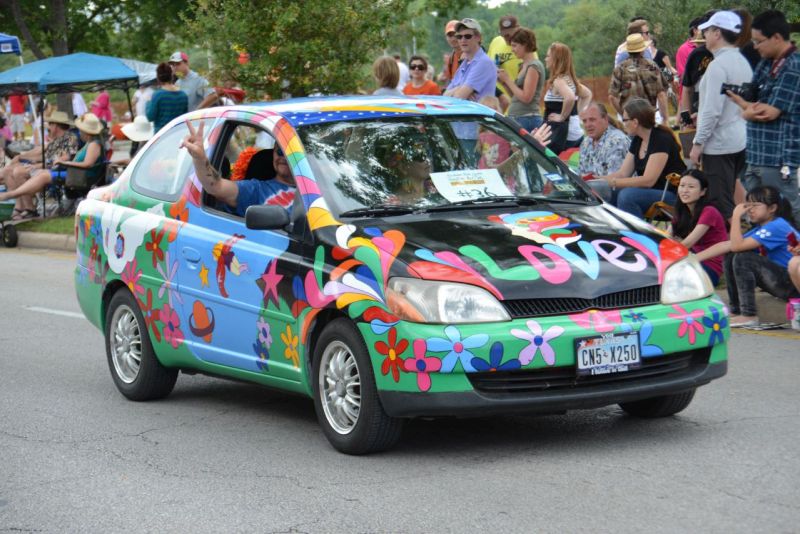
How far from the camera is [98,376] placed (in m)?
9.61

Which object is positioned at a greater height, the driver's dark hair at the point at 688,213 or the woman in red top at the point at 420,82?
the woman in red top at the point at 420,82

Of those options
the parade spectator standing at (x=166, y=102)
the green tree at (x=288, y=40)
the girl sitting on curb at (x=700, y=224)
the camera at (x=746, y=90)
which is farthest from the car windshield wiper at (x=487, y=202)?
the parade spectator standing at (x=166, y=102)

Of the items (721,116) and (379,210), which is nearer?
(379,210)

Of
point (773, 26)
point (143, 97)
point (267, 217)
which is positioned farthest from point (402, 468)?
point (143, 97)

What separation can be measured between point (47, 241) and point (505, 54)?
7.34 metres

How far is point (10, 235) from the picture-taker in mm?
20047

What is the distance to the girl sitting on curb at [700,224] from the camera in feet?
35.7

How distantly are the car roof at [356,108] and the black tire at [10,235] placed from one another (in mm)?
12672

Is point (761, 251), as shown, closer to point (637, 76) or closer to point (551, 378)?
point (637, 76)

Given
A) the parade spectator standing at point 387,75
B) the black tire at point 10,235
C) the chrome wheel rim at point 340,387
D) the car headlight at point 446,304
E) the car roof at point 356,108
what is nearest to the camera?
the car headlight at point 446,304

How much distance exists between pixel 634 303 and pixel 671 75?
1021 centimetres

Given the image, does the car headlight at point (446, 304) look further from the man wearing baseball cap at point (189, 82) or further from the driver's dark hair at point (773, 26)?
the man wearing baseball cap at point (189, 82)

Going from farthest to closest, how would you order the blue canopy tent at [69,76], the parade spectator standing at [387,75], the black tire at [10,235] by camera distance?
the blue canopy tent at [69,76] < the black tire at [10,235] < the parade spectator standing at [387,75]

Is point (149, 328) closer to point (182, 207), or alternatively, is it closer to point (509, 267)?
point (182, 207)
